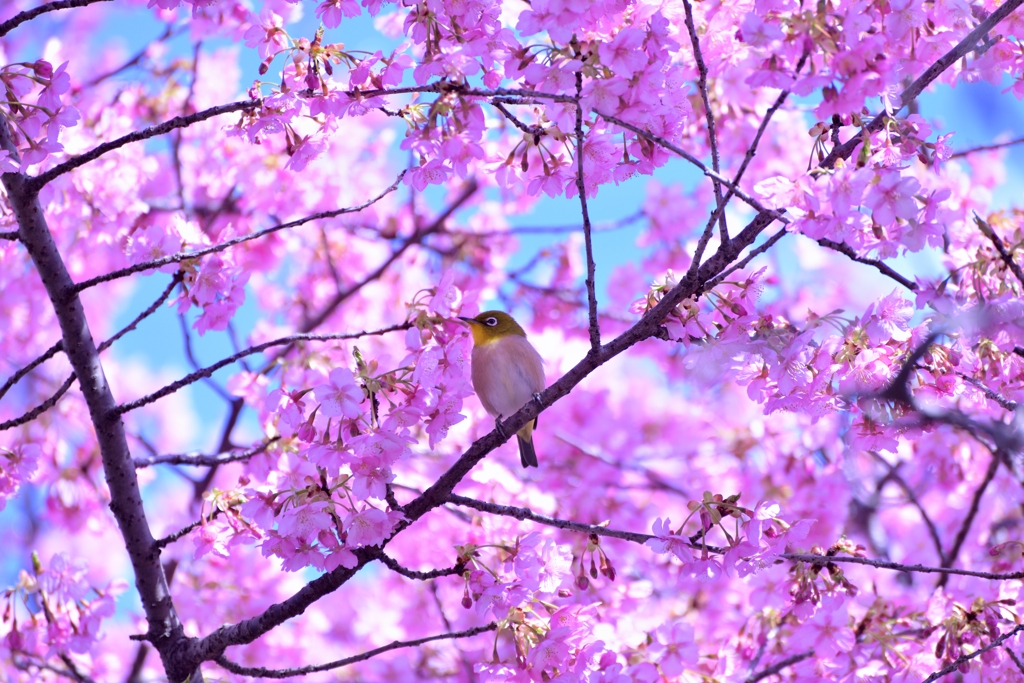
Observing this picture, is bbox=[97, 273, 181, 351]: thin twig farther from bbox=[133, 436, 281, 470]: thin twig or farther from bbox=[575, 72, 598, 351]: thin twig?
bbox=[575, 72, 598, 351]: thin twig

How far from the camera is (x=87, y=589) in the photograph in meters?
3.69

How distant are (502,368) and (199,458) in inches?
67.4

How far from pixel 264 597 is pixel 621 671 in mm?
4801

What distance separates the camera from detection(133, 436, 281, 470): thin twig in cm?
322

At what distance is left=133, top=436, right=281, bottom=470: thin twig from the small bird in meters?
1.42

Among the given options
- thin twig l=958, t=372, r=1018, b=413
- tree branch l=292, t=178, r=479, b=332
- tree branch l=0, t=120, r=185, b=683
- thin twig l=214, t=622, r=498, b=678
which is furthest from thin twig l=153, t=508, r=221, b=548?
tree branch l=292, t=178, r=479, b=332

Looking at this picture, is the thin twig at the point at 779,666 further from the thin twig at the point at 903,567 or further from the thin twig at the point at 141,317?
the thin twig at the point at 141,317

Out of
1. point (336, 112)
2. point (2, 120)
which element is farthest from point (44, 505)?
point (336, 112)

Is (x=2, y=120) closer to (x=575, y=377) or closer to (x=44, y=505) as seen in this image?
(x=575, y=377)

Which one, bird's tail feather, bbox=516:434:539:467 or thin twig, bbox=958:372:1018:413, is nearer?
thin twig, bbox=958:372:1018:413

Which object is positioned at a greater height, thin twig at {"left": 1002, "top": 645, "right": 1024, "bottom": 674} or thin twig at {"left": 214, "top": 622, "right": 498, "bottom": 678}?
thin twig at {"left": 214, "top": 622, "right": 498, "bottom": 678}

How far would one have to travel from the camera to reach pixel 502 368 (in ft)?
14.7

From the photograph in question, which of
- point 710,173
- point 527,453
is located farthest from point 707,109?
point 527,453

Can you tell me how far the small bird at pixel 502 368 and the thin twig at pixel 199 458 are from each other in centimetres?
142
